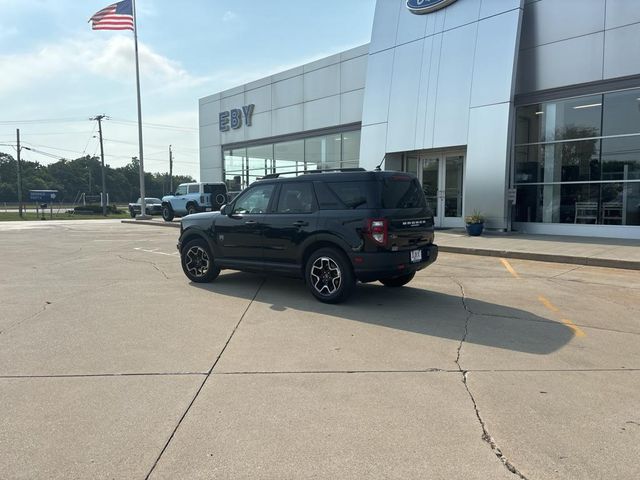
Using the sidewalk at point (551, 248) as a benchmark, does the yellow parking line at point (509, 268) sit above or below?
below

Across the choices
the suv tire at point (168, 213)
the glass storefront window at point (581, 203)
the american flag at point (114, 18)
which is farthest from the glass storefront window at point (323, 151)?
the american flag at point (114, 18)

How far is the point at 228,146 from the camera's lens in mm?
29938

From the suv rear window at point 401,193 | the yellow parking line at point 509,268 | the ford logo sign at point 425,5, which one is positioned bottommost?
the yellow parking line at point 509,268

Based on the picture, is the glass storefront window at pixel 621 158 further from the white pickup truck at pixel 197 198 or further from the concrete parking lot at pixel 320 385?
the white pickup truck at pixel 197 198

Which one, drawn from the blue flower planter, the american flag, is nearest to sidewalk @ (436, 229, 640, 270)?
the blue flower planter

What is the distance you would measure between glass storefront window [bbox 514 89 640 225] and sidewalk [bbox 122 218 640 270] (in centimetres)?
117

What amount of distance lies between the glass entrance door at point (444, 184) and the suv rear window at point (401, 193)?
38.4 ft

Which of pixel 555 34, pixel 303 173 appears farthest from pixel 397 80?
pixel 303 173

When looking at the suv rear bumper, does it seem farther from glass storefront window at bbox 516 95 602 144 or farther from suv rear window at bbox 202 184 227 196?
suv rear window at bbox 202 184 227 196

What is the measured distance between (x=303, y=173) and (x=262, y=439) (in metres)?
5.26

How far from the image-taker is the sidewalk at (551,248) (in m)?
10.7

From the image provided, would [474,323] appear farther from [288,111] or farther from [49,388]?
[288,111]

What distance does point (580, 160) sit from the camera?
612 inches

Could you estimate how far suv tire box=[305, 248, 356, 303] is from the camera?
6871mm
